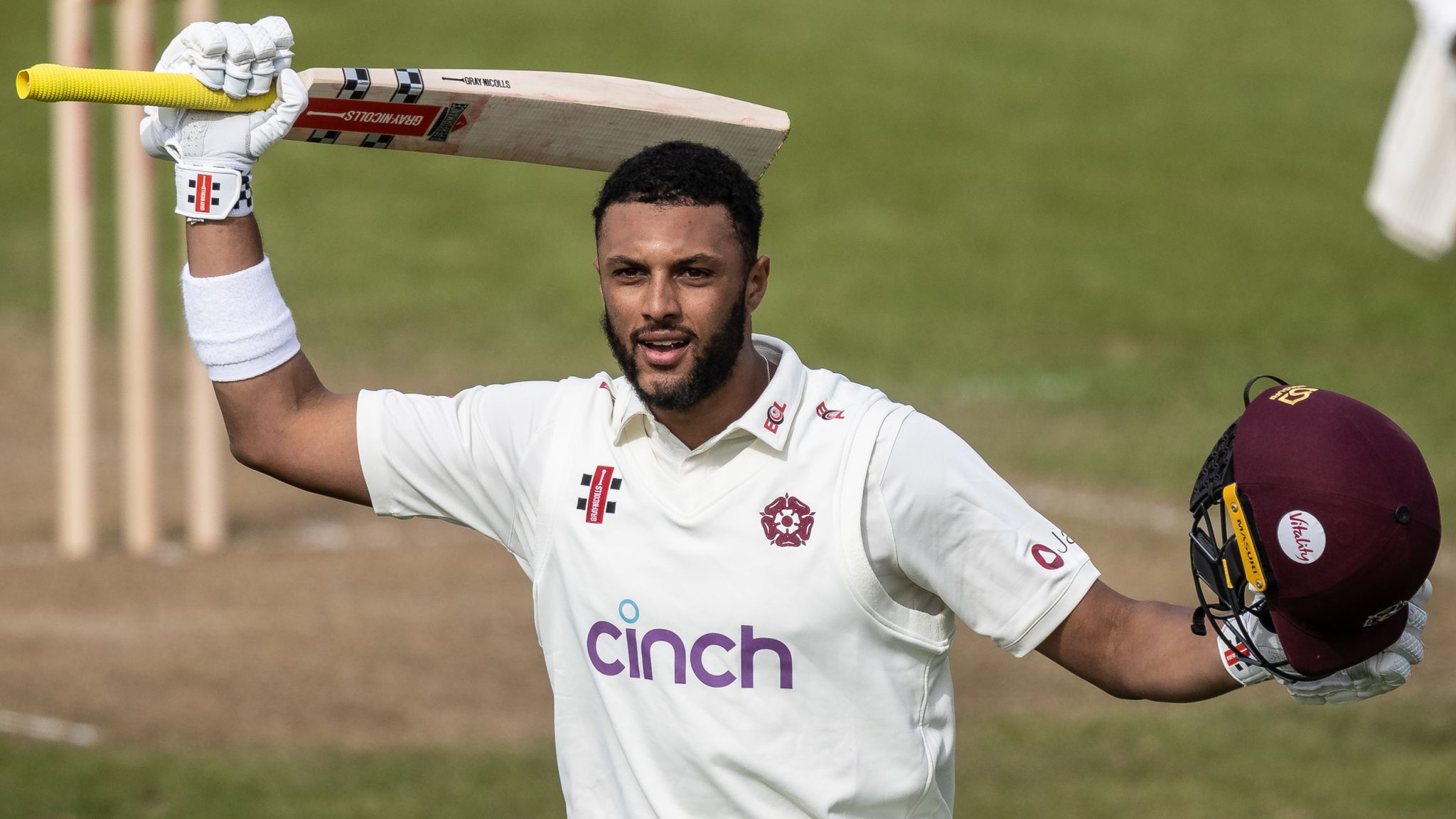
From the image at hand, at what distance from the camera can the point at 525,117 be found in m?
3.83

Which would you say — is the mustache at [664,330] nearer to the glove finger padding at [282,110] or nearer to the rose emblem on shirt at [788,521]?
the rose emblem on shirt at [788,521]

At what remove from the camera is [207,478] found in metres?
10.1

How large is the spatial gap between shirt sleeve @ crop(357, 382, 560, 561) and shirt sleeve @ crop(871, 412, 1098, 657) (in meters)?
0.76

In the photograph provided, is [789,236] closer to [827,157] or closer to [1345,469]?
[827,157]

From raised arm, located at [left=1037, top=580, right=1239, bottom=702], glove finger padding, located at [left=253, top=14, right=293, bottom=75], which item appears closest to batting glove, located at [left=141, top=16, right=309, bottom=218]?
glove finger padding, located at [left=253, top=14, right=293, bottom=75]

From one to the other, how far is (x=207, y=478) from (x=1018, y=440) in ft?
17.8

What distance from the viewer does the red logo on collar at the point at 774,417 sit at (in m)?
3.35

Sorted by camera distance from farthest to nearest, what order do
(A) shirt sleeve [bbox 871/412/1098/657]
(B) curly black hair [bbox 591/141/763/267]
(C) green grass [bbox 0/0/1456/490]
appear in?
Result: (C) green grass [bbox 0/0/1456/490]
(B) curly black hair [bbox 591/141/763/267]
(A) shirt sleeve [bbox 871/412/1098/657]

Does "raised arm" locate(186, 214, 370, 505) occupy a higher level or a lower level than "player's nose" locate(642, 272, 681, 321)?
lower

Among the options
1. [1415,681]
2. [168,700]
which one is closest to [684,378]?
[168,700]

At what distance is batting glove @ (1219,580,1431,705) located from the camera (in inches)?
121

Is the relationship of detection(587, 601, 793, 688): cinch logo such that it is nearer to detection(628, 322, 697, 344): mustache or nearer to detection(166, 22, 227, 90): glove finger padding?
detection(628, 322, 697, 344): mustache

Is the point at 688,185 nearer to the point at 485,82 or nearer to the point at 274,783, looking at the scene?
the point at 485,82

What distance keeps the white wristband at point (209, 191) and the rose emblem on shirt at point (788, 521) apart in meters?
1.14
